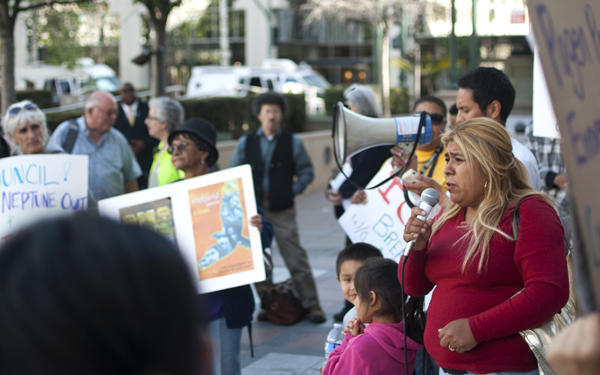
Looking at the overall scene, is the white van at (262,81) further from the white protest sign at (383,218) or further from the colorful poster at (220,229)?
the colorful poster at (220,229)

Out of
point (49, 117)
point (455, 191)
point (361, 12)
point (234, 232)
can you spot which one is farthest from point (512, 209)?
point (361, 12)

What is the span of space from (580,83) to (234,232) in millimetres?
2575

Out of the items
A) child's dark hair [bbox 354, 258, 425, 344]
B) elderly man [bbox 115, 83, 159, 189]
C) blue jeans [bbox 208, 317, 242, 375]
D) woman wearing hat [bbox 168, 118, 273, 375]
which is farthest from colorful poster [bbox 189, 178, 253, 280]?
elderly man [bbox 115, 83, 159, 189]

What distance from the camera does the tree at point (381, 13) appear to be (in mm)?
22188

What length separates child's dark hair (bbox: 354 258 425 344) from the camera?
2.62m

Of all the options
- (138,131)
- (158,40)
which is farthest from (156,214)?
(158,40)

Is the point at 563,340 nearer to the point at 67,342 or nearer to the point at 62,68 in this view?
the point at 67,342

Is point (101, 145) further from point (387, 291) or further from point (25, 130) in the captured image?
point (387, 291)

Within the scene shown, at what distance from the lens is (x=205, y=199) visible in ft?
11.2

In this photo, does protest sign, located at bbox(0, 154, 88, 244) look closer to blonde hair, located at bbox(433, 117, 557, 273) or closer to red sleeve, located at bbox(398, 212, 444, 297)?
red sleeve, located at bbox(398, 212, 444, 297)

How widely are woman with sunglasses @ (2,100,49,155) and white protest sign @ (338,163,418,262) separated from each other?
2.14 m

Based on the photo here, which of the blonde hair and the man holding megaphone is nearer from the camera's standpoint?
the blonde hair

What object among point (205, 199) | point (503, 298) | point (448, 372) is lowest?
point (448, 372)

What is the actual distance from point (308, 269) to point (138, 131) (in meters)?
3.41
